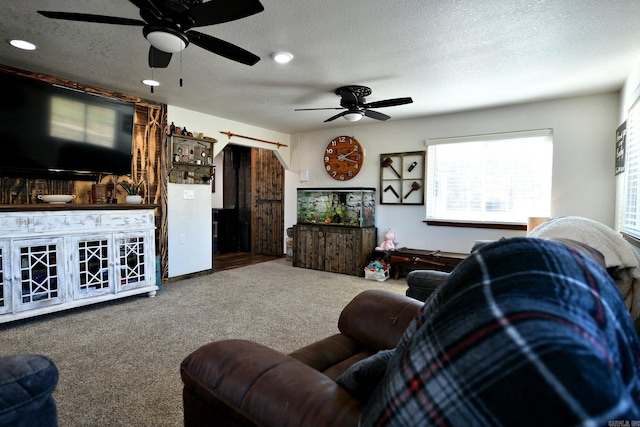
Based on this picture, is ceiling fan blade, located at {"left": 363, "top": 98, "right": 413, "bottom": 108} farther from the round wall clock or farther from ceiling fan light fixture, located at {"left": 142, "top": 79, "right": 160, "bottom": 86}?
ceiling fan light fixture, located at {"left": 142, "top": 79, "right": 160, "bottom": 86}

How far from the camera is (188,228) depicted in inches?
190

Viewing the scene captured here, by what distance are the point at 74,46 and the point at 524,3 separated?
3.47 m

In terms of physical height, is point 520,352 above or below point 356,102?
below

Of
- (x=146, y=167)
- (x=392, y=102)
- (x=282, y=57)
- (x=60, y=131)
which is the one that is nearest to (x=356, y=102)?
(x=392, y=102)

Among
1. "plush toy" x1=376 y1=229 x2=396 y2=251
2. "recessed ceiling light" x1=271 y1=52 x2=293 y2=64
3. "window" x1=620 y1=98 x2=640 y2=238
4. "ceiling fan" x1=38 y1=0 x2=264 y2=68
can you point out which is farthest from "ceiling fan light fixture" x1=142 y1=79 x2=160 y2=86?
"window" x1=620 y1=98 x2=640 y2=238

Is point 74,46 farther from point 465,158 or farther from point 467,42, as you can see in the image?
point 465,158

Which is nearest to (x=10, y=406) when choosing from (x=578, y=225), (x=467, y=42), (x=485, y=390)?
(x=485, y=390)

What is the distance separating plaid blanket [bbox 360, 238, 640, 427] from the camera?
449mm

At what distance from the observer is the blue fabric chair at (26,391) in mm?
793

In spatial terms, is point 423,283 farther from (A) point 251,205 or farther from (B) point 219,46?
(A) point 251,205

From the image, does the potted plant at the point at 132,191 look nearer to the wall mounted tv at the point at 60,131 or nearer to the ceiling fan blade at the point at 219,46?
the wall mounted tv at the point at 60,131

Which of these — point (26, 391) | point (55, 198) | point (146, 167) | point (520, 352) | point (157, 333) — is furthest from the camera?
point (146, 167)

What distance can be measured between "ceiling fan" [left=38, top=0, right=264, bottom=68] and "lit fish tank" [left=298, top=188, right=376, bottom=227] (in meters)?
3.53

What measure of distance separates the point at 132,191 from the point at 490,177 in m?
4.76
